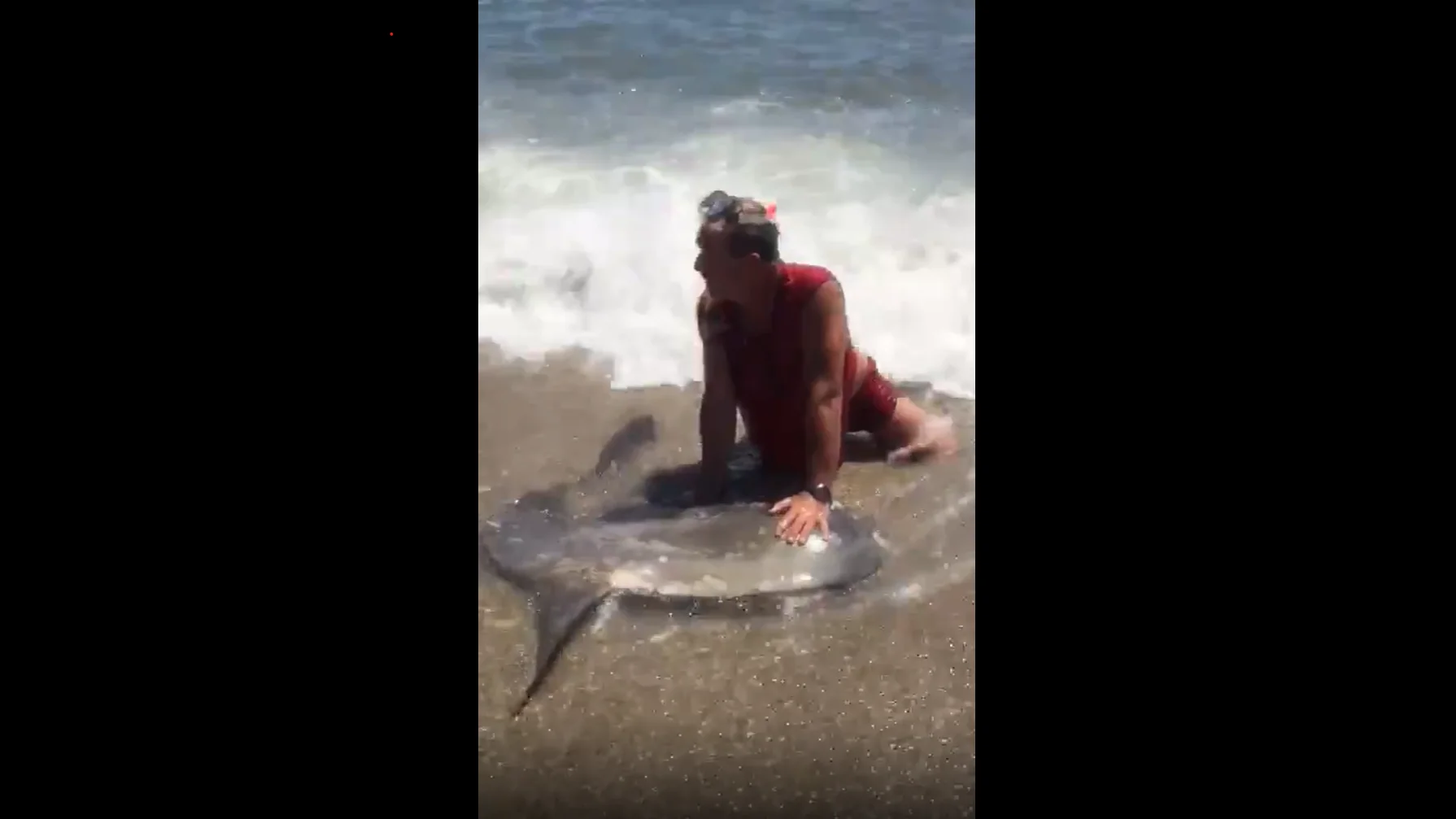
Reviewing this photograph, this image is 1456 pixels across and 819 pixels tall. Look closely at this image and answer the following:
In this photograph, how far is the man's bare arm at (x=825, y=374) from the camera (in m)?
1.61

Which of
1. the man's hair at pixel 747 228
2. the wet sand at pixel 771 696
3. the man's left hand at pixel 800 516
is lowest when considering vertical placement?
the wet sand at pixel 771 696

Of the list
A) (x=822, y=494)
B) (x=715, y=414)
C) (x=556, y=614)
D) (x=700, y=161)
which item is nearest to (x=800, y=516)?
(x=822, y=494)

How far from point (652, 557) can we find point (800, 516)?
0.72ft

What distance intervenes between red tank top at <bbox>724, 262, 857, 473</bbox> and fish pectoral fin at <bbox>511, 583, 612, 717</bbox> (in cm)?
31

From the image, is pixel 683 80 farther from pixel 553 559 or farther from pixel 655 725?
pixel 655 725

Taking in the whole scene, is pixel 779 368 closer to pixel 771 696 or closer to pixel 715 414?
pixel 715 414

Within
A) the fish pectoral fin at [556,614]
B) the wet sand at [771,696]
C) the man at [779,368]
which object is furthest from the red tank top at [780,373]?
the fish pectoral fin at [556,614]

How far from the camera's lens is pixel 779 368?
1.60 metres

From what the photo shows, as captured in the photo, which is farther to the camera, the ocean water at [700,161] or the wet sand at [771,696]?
the ocean water at [700,161]

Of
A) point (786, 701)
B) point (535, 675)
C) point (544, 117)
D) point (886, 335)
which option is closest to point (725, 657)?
point (786, 701)

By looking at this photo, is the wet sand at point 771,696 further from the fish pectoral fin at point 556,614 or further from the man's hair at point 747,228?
the man's hair at point 747,228

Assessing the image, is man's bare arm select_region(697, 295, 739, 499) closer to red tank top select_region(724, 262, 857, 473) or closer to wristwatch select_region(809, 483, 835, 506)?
red tank top select_region(724, 262, 857, 473)

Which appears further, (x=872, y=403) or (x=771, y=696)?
(x=872, y=403)

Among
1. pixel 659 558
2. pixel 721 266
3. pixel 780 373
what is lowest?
pixel 659 558
